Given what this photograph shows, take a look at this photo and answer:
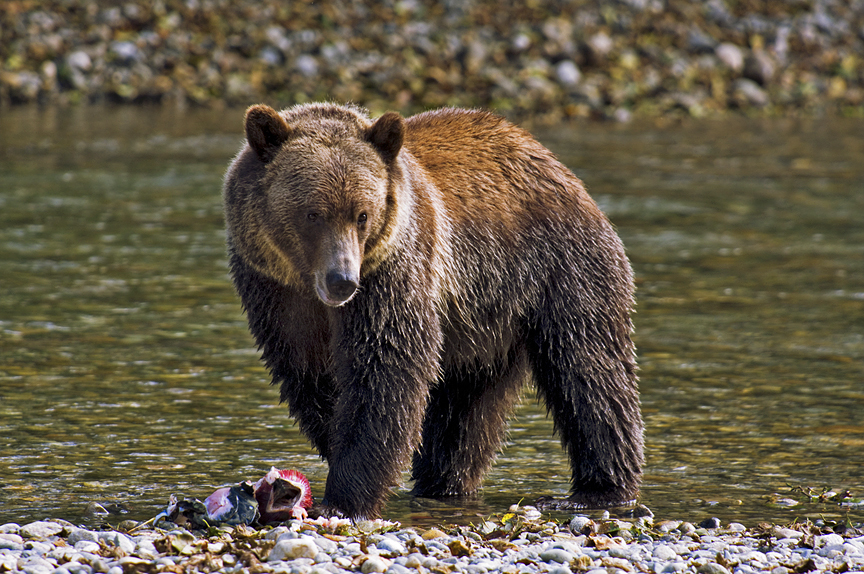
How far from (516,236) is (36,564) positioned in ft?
8.32

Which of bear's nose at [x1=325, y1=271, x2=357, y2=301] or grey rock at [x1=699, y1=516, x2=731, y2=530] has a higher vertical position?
bear's nose at [x1=325, y1=271, x2=357, y2=301]

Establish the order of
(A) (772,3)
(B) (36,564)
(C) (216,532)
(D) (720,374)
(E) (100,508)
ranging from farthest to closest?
(A) (772,3) < (D) (720,374) < (E) (100,508) < (C) (216,532) < (B) (36,564)

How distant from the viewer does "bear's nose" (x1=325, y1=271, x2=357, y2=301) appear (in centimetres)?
487

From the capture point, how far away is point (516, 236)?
593 centimetres

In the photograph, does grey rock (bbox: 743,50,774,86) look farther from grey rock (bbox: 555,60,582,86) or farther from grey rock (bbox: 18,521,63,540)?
grey rock (bbox: 18,521,63,540)

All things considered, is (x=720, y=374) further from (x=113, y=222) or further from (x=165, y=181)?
(x=165, y=181)

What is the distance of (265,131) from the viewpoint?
520 centimetres

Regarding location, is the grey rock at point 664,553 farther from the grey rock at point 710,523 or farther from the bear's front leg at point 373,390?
the bear's front leg at point 373,390

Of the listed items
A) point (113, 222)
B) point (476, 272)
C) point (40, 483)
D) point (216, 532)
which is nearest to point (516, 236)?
point (476, 272)

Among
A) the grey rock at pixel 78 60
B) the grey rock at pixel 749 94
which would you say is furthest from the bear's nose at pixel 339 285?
the grey rock at pixel 749 94

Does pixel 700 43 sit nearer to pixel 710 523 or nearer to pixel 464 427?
pixel 464 427

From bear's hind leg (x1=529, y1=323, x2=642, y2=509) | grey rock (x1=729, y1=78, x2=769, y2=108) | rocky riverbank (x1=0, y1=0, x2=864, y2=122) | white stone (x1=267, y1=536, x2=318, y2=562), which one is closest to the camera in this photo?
white stone (x1=267, y1=536, x2=318, y2=562)

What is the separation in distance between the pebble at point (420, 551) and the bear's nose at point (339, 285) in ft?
2.93

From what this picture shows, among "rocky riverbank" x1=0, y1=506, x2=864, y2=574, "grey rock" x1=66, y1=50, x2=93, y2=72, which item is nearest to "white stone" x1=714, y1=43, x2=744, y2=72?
"grey rock" x1=66, y1=50, x2=93, y2=72
